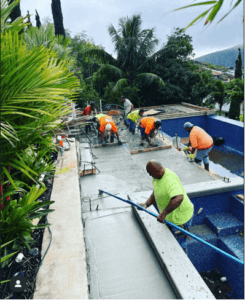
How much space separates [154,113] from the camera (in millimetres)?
15789

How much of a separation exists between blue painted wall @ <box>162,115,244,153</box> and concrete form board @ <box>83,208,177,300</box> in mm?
12353

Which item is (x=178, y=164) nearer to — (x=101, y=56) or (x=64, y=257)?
(x=64, y=257)

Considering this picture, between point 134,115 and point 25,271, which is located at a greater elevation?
point 134,115

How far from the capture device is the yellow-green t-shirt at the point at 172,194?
304 cm

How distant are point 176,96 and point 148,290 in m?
19.7

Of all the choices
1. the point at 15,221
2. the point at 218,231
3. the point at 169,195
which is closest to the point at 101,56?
the point at 218,231

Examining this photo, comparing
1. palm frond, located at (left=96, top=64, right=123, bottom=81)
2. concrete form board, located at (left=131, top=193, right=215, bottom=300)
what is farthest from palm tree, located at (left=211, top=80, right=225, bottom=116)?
concrete form board, located at (left=131, top=193, right=215, bottom=300)

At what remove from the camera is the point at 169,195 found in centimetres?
304

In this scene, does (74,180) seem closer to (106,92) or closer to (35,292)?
(35,292)

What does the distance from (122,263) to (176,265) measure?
0.75m

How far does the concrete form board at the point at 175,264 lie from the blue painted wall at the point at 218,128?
1257cm

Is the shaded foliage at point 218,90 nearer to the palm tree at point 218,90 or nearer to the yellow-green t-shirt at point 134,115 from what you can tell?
the palm tree at point 218,90

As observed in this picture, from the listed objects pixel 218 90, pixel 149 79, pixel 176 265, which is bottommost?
pixel 176 265

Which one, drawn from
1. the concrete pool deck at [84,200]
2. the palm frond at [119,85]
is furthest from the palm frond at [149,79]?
the concrete pool deck at [84,200]
